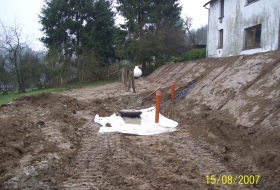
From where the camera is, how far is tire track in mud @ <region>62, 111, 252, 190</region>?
3555mm

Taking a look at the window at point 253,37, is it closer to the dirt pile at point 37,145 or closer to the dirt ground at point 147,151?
the dirt ground at point 147,151

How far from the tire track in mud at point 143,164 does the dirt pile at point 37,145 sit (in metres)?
0.28

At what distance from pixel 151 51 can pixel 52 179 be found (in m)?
23.4

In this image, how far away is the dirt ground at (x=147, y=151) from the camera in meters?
3.57

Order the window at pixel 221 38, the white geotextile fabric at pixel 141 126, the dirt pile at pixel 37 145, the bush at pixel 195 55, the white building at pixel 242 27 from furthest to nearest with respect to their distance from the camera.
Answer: the bush at pixel 195 55, the window at pixel 221 38, the white building at pixel 242 27, the white geotextile fabric at pixel 141 126, the dirt pile at pixel 37 145

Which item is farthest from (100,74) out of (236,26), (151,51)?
(236,26)

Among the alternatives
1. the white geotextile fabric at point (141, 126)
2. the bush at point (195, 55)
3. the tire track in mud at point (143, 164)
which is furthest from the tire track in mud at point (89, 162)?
the bush at point (195, 55)

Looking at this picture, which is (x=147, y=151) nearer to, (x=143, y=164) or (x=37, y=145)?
(x=143, y=164)

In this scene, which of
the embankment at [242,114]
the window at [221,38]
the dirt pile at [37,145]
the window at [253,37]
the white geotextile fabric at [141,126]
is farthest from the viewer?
the window at [221,38]

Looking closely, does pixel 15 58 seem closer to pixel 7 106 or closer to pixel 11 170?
pixel 7 106

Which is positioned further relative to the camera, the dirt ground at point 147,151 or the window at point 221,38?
the window at point 221,38

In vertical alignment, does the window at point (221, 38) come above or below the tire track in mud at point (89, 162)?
above

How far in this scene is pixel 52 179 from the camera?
3559 mm
